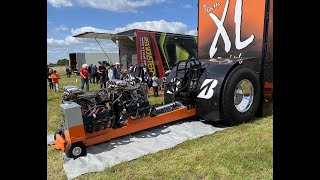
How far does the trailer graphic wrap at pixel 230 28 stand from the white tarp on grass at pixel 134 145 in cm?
187

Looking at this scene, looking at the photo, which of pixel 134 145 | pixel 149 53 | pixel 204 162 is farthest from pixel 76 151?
pixel 149 53

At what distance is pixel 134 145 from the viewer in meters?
4.77

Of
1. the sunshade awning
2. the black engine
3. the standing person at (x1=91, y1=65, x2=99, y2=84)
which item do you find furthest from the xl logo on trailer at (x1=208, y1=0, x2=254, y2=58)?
the standing person at (x1=91, y1=65, x2=99, y2=84)

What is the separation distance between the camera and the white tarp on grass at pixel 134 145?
4012 millimetres

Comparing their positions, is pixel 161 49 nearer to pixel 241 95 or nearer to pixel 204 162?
pixel 241 95

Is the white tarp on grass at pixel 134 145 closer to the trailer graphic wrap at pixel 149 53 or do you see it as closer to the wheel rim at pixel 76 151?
the wheel rim at pixel 76 151

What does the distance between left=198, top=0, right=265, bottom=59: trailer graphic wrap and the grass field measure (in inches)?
83.2

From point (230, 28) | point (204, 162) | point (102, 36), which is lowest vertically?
point (204, 162)

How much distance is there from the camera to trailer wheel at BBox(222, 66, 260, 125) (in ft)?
17.9

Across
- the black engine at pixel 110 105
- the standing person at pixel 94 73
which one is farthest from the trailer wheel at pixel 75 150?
the standing person at pixel 94 73

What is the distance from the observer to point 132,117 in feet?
16.7

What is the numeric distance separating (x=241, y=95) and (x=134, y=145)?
8.42 feet
